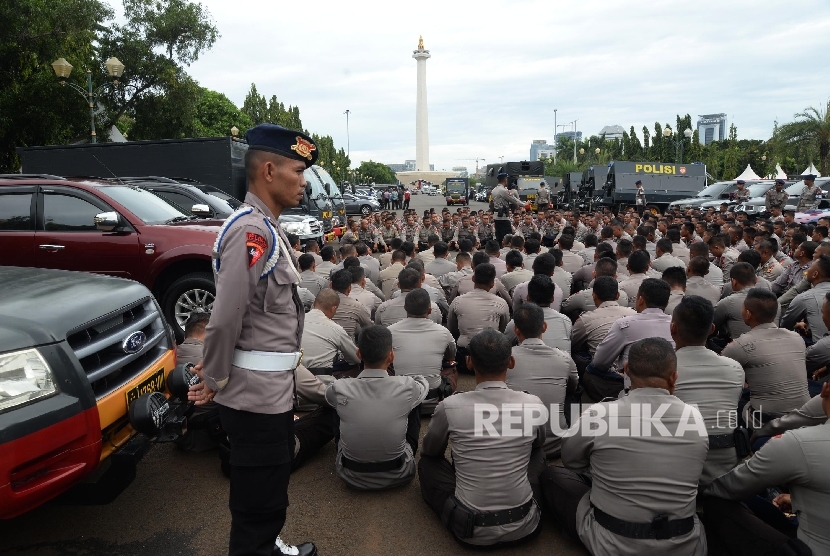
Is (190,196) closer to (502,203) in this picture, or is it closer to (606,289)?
(502,203)

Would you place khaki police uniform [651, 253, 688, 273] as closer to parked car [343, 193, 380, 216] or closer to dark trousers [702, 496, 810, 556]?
dark trousers [702, 496, 810, 556]

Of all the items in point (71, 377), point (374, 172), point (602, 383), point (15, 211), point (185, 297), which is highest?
point (374, 172)

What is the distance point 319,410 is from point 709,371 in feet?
8.60

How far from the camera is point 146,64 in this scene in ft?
75.9

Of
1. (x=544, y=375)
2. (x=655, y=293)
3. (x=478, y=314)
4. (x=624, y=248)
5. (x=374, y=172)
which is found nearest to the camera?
(x=544, y=375)

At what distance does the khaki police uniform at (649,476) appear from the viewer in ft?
8.93

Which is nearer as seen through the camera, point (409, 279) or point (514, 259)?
point (409, 279)

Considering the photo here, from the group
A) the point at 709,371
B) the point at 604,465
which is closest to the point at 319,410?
the point at 604,465

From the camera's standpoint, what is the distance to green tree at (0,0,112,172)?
1638cm

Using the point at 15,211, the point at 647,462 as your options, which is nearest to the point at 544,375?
the point at 647,462

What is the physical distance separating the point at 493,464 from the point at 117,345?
2148 millimetres

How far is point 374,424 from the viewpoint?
3.60 m

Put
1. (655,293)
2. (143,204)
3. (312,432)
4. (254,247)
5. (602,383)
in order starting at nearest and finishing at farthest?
1. (254,247)
2. (312,432)
3. (655,293)
4. (602,383)
5. (143,204)
